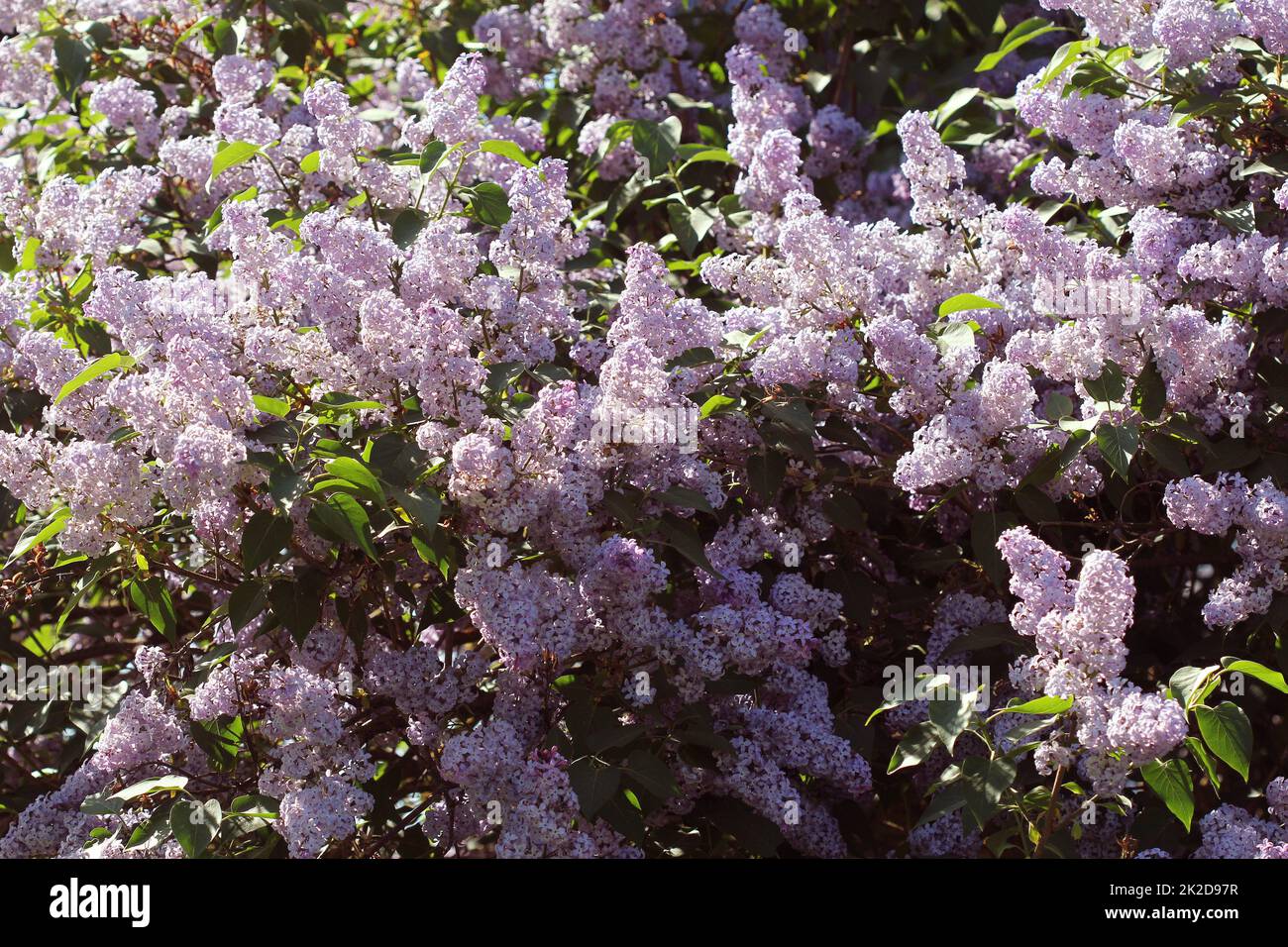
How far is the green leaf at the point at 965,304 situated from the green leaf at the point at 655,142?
1.24 meters

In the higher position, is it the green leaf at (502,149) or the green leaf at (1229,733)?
the green leaf at (502,149)

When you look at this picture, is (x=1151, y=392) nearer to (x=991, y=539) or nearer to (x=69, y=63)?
(x=991, y=539)

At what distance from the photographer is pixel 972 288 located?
4086 millimetres

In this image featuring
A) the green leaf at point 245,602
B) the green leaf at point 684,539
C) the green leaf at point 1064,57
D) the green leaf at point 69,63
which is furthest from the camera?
the green leaf at point 69,63

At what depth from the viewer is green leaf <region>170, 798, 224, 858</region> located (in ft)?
10.1

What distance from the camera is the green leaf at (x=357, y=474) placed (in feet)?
10.2

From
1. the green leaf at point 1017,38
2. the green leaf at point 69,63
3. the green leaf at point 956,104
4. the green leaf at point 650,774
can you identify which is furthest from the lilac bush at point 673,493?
the green leaf at point 69,63

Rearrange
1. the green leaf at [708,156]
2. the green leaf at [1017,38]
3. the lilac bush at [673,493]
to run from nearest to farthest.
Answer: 1. the lilac bush at [673,493]
2. the green leaf at [1017,38]
3. the green leaf at [708,156]

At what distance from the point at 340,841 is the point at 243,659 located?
0.48m

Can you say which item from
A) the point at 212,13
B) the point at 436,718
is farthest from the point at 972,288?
the point at 212,13

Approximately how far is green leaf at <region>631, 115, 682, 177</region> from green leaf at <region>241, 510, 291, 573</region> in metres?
1.86

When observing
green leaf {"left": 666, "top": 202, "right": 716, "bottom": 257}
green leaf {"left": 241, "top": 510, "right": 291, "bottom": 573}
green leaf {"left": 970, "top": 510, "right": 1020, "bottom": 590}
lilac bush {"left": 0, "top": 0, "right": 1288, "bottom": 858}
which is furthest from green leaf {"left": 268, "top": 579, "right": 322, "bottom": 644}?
green leaf {"left": 666, "top": 202, "right": 716, "bottom": 257}

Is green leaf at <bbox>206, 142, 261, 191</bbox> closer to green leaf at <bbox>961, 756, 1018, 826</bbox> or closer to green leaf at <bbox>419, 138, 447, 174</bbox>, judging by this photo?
green leaf at <bbox>419, 138, 447, 174</bbox>

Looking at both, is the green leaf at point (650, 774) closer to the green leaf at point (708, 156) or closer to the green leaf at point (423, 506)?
the green leaf at point (423, 506)
